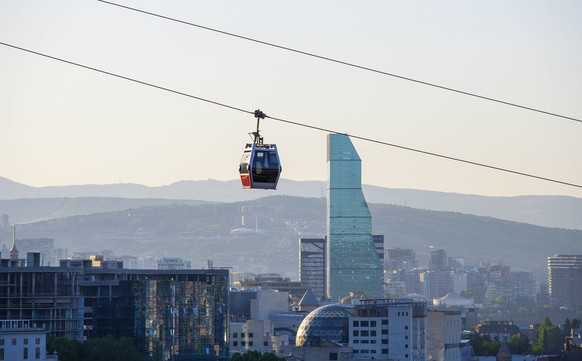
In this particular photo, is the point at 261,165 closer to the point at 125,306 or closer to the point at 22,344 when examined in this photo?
the point at 22,344

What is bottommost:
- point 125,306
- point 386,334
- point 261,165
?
point 386,334

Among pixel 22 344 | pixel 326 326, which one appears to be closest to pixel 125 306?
pixel 22 344

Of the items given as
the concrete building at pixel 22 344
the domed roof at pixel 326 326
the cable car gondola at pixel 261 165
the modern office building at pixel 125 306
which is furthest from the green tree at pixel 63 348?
the cable car gondola at pixel 261 165

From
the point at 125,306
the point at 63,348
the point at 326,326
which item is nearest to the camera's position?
the point at 63,348

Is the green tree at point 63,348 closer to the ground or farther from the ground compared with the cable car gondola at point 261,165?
closer to the ground

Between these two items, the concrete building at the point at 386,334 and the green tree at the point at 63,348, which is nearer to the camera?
the green tree at the point at 63,348

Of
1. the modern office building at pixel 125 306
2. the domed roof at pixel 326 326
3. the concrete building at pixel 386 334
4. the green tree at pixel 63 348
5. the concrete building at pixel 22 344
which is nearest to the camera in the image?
the concrete building at pixel 22 344

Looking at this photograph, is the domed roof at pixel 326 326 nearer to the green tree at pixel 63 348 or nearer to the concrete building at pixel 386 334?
the concrete building at pixel 386 334

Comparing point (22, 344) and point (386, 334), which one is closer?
point (22, 344)

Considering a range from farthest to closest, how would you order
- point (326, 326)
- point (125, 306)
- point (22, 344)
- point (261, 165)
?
point (326, 326) < point (125, 306) < point (22, 344) < point (261, 165)
